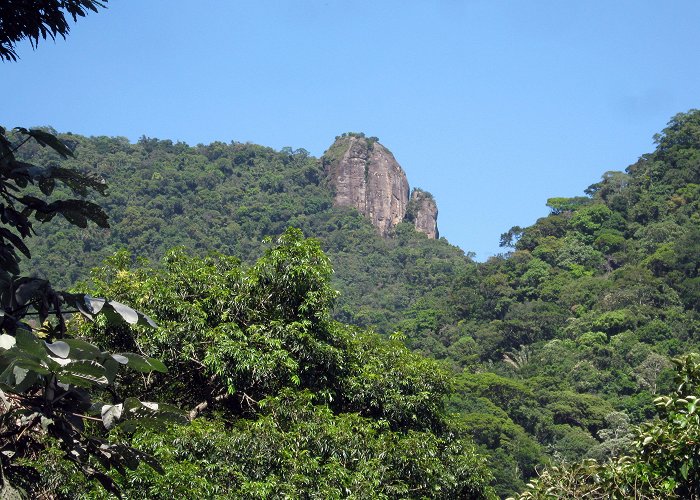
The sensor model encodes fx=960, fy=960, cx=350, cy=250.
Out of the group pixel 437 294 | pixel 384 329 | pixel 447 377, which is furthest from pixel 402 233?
pixel 447 377

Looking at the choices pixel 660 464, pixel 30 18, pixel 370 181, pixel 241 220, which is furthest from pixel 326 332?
pixel 370 181

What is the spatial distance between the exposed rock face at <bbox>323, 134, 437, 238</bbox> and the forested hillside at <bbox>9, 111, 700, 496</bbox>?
226 cm

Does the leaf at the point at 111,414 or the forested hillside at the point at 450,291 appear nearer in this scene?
the leaf at the point at 111,414

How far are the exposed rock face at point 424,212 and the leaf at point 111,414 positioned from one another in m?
97.2

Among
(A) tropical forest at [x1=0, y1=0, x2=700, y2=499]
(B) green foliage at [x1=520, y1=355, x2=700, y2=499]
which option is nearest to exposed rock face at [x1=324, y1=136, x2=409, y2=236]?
(A) tropical forest at [x1=0, y1=0, x2=700, y2=499]

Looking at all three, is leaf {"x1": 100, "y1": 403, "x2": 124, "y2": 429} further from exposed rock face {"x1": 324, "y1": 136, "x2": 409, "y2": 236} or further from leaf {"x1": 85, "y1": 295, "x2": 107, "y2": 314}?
exposed rock face {"x1": 324, "y1": 136, "x2": 409, "y2": 236}

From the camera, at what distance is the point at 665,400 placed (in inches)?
234

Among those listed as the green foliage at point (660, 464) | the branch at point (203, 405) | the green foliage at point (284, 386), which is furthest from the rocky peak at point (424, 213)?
the green foliage at point (660, 464)

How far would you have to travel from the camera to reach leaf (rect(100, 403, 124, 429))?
2012 mm

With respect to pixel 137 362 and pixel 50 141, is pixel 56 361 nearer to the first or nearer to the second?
pixel 137 362

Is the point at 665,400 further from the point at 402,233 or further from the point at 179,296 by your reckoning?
the point at 402,233

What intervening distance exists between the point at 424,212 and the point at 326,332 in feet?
302

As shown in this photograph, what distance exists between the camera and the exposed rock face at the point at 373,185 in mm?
100438

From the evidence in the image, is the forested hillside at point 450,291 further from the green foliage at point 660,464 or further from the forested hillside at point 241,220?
the green foliage at point 660,464
